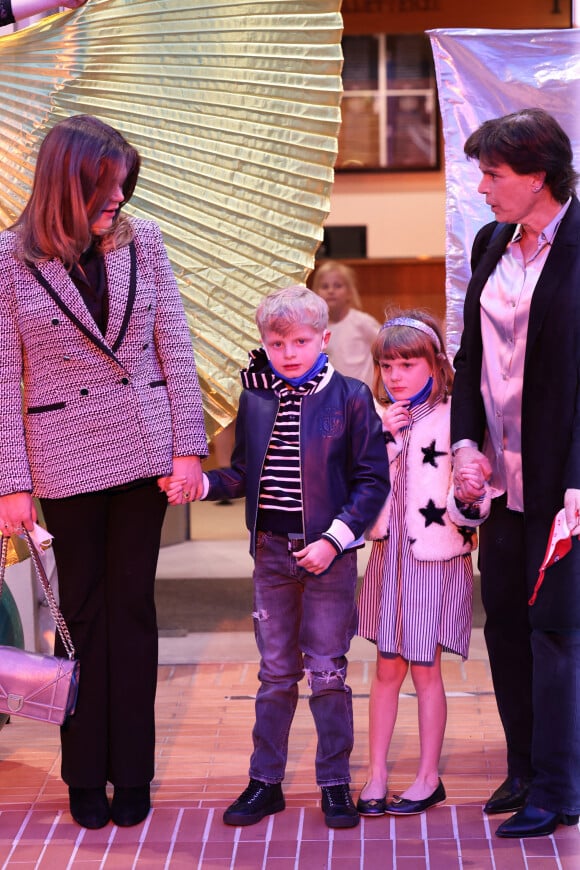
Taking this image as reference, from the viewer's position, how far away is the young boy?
2816 mm

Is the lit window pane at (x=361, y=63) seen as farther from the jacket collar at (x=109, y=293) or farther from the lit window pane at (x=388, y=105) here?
the jacket collar at (x=109, y=293)

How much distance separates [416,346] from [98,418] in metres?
0.76

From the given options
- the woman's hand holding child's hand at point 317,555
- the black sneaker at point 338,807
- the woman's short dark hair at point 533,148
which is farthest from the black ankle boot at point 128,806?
the woman's short dark hair at point 533,148

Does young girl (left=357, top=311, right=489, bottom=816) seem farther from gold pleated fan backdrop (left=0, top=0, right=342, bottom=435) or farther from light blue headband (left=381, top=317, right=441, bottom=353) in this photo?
gold pleated fan backdrop (left=0, top=0, right=342, bottom=435)

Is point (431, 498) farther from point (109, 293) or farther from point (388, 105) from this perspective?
point (388, 105)

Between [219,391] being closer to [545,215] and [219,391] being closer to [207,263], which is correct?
[207,263]

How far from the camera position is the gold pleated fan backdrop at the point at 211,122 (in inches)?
123

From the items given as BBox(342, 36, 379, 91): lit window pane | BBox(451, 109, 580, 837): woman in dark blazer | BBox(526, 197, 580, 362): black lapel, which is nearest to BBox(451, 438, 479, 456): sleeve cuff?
BBox(451, 109, 580, 837): woman in dark blazer

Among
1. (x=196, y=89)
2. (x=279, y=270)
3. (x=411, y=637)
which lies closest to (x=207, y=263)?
(x=279, y=270)

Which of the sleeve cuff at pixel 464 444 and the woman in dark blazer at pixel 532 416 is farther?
the sleeve cuff at pixel 464 444

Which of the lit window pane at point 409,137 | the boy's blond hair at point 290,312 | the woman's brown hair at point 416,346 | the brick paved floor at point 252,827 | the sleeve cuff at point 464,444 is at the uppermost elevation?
the boy's blond hair at point 290,312

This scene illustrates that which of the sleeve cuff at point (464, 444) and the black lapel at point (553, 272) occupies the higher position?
the black lapel at point (553, 272)

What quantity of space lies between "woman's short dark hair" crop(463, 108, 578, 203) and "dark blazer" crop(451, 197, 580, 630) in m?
0.08

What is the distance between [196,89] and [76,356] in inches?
34.9
